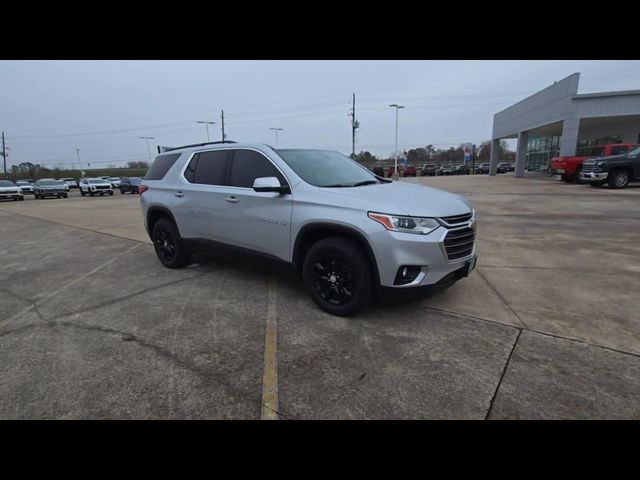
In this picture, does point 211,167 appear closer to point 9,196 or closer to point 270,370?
point 270,370

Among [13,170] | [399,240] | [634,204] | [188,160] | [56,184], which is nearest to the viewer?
[399,240]

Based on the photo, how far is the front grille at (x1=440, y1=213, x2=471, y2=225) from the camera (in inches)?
127

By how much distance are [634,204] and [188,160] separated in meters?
13.6

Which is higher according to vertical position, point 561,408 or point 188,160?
point 188,160

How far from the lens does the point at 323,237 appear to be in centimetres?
364

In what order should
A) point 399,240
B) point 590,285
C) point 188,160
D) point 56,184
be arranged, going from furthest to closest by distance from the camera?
point 56,184 → point 188,160 → point 590,285 → point 399,240

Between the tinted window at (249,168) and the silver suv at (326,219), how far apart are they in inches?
0.5

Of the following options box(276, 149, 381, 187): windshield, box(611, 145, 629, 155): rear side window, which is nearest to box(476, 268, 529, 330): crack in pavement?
box(276, 149, 381, 187): windshield

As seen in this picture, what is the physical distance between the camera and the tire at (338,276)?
3.32 metres
